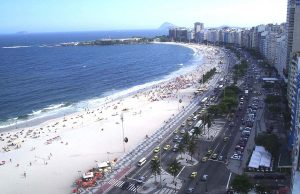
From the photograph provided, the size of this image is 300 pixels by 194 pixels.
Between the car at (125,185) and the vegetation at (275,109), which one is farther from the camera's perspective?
the vegetation at (275,109)

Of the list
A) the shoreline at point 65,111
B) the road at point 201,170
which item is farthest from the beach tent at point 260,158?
the shoreline at point 65,111

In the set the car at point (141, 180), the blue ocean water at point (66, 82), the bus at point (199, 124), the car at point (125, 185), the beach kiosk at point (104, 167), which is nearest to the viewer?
the car at point (125, 185)

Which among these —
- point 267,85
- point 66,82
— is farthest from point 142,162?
point 66,82

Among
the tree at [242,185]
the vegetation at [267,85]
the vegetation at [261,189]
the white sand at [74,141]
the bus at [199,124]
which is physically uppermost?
the vegetation at [267,85]

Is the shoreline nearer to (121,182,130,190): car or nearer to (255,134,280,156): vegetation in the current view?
(121,182,130,190): car

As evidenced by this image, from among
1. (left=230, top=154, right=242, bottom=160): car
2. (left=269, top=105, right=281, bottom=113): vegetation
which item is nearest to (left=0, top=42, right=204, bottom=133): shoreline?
(left=269, top=105, right=281, bottom=113): vegetation

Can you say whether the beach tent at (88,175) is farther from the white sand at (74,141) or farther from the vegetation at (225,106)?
the vegetation at (225,106)

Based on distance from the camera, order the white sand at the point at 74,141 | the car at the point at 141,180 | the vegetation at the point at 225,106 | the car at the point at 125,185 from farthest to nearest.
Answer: the vegetation at the point at 225,106 → the white sand at the point at 74,141 → the car at the point at 141,180 → the car at the point at 125,185

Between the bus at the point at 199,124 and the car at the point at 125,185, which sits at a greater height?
the bus at the point at 199,124

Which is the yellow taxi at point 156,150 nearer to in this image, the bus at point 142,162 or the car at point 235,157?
the bus at point 142,162
